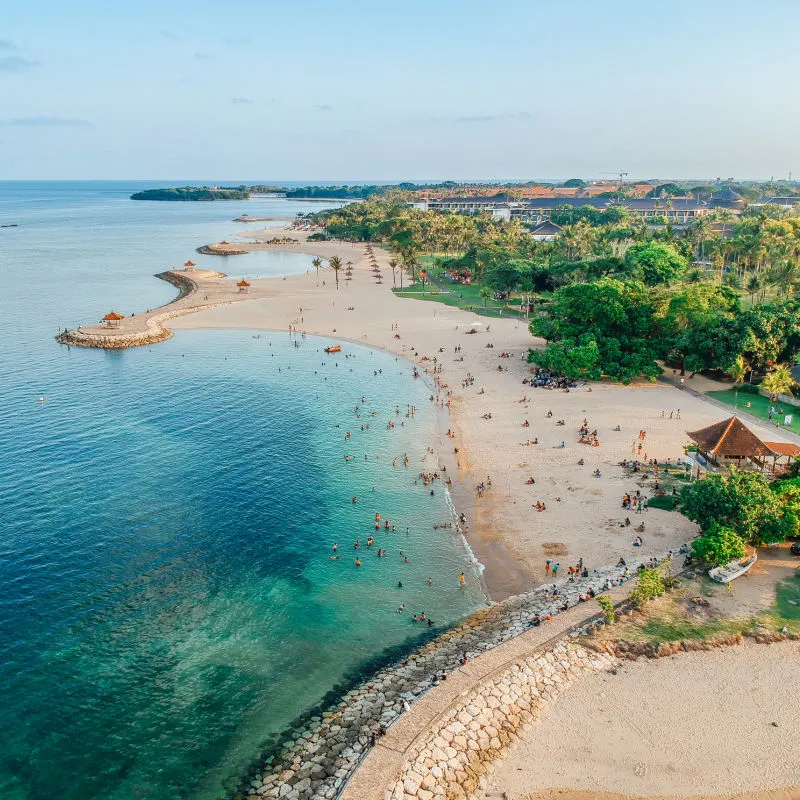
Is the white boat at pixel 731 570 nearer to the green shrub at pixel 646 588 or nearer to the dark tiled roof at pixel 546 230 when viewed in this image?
the green shrub at pixel 646 588

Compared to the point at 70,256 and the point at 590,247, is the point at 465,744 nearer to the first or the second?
the point at 590,247

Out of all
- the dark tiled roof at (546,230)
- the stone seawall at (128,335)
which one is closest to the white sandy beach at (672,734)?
the stone seawall at (128,335)

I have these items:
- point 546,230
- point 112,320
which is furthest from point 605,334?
point 546,230

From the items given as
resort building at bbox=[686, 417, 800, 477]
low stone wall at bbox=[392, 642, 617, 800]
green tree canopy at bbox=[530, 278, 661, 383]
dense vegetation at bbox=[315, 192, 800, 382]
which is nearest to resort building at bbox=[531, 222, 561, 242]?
dense vegetation at bbox=[315, 192, 800, 382]

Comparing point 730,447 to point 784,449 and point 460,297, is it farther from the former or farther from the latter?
point 460,297

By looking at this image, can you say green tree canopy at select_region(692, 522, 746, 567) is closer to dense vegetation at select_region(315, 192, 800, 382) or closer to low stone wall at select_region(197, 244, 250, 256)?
dense vegetation at select_region(315, 192, 800, 382)

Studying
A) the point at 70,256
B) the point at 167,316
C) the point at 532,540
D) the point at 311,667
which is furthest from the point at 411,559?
the point at 70,256

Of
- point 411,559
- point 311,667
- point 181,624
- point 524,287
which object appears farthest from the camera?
point 524,287
